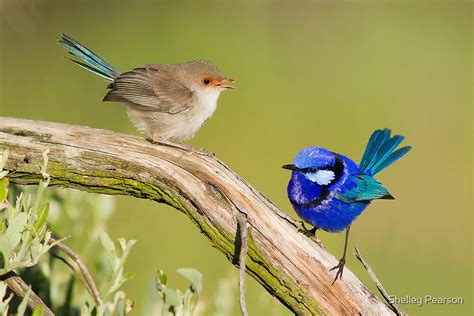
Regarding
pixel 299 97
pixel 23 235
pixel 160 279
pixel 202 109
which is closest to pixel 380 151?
pixel 202 109

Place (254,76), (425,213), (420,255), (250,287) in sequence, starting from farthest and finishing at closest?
(254,76) < (425,213) < (420,255) < (250,287)

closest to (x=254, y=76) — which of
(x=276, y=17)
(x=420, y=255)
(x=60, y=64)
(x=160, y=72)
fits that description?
(x=276, y=17)

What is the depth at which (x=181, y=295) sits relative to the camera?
3.24m

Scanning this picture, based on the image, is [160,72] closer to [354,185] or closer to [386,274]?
[354,185]

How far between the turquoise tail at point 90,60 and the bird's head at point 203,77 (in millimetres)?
480

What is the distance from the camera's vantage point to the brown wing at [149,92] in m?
4.70

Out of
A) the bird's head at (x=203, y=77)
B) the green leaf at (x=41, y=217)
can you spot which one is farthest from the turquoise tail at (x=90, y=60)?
the green leaf at (x=41, y=217)

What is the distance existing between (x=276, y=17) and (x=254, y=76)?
3.74ft

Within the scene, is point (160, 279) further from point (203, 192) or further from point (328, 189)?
point (328, 189)

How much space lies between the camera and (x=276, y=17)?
9.56m

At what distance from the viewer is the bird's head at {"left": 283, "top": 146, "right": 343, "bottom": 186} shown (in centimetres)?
407

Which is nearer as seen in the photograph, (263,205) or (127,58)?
Result: (263,205)

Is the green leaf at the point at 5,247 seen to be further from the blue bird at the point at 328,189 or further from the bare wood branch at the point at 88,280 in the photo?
the blue bird at the point at 328,189

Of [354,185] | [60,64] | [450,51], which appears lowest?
[354,185]
